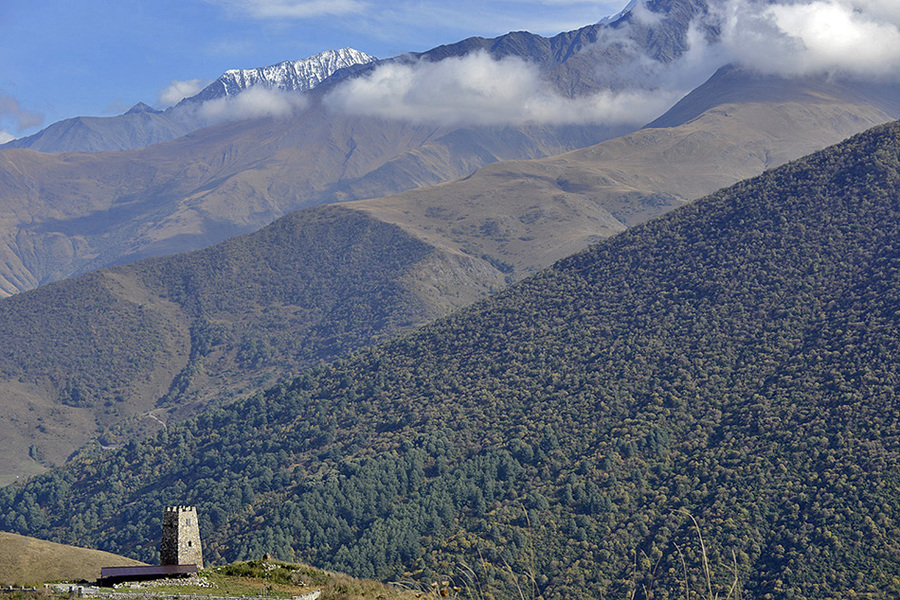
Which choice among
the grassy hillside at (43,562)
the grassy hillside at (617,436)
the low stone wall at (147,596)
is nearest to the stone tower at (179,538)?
the low stone wall at (147,596)

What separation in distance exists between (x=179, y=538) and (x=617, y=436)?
86.0m

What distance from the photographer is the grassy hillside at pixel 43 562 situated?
6338cm

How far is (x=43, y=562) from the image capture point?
221 ft

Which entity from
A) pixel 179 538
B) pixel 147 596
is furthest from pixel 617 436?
pixel 147 596

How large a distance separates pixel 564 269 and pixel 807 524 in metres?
90.6

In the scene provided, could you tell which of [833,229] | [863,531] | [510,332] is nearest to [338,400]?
[510,332]

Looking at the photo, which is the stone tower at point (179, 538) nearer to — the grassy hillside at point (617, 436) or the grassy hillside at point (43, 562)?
the grassy hillside at point (43, 562)

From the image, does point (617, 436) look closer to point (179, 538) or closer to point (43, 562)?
point (43, 562)

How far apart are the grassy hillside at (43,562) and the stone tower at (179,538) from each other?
20.1 meters

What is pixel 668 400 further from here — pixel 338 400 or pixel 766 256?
pixel 338 400

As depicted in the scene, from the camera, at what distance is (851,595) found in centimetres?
8469

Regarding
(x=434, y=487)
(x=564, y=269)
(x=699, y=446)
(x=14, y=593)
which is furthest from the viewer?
(x=564, y=269)

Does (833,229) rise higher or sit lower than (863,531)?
higher

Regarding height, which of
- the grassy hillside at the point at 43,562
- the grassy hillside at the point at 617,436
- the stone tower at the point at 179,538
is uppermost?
the stone tower at the point at 179,538
